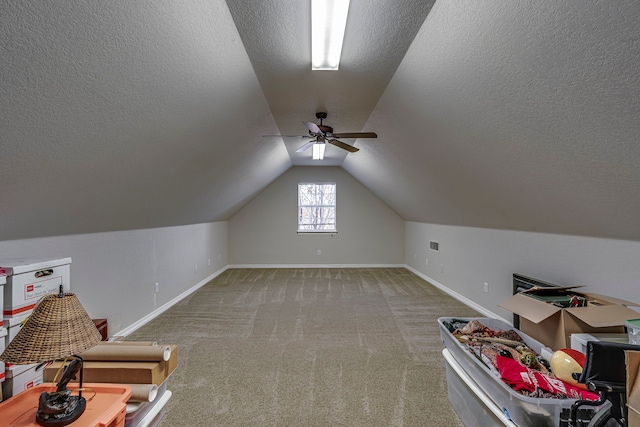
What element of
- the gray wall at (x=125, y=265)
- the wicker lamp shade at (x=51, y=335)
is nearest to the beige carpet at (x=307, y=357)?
the gray wall at (x=125, y=265)

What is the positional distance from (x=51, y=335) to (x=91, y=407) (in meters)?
0.32

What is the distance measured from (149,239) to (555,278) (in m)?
4.43

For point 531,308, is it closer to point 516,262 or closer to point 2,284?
point 516,262

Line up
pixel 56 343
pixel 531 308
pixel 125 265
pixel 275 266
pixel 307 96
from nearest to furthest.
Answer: pixel 56 343
pixel 531 308
pixel 307 96
pixel 125 265
pixel 275 266

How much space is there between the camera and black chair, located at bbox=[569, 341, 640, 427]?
2.93ft

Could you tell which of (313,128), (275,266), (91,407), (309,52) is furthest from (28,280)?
(275,266)

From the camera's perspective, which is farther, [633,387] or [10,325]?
[10,325]

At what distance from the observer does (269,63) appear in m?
2.19

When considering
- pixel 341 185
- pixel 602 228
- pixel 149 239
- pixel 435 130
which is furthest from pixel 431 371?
pixel 341 185

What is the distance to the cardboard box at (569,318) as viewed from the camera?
4.94ft

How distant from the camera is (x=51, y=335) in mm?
843

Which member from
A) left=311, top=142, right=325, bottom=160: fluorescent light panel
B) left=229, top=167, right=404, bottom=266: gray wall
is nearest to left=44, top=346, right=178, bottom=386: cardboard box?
left=311, top=142, right=325, bottom=160: fluorescent light panel

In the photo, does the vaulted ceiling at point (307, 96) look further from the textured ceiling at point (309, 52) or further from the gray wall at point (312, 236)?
the gray wall at point (312, 236)

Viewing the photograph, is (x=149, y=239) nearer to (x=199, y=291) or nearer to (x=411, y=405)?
(x=199, y=291)
